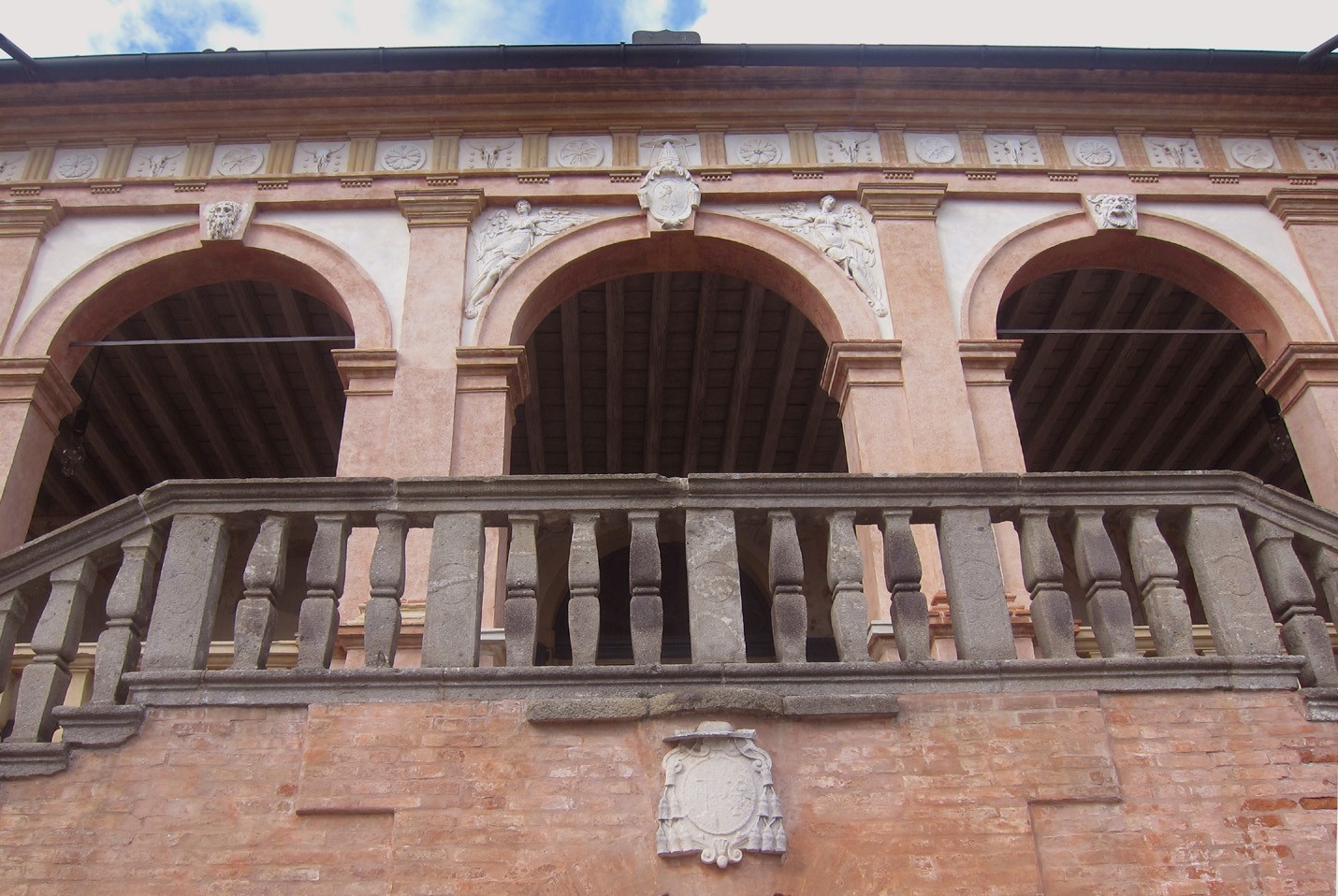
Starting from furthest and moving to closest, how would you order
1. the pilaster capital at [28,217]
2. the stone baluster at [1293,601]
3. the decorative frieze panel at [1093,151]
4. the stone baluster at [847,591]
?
the decorative frieze panel at [1093,151], the pilaster capital at [28,217], the stone baluster at [1293,601], the stone baluster at [847,591]

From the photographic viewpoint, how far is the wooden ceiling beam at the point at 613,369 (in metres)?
11.4

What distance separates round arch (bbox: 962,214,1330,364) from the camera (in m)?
9.68

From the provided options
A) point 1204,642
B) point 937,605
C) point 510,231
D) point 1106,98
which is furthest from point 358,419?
point 1106,98

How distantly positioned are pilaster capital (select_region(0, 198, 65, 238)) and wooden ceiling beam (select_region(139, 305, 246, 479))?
52.2 inches

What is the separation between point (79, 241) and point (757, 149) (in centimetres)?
556

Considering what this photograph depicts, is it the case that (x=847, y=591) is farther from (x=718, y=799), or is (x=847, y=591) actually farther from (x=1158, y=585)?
(x=1158, y=585)

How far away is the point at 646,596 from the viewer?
5344 mm

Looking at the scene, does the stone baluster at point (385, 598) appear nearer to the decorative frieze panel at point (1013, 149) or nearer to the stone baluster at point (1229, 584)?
the stone baluster at point (1229, 584)

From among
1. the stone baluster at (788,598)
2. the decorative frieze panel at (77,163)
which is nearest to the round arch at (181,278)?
the decorative frieze panel at (77,163)

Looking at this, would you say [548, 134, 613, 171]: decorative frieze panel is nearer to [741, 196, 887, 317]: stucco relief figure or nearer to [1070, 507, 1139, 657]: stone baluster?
[741, 196, 887, 317]: stucco relief figure

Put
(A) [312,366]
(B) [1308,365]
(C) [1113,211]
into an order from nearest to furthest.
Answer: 1. (B) [1308,365]
2. (C) [1113,211]
3. (A) [312,366]

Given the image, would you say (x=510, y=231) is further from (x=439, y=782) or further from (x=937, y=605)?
(x=439, y=782)

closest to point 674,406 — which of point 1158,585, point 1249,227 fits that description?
point 1249,227

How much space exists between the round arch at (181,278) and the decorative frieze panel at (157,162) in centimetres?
68
